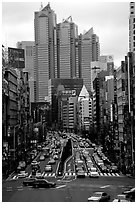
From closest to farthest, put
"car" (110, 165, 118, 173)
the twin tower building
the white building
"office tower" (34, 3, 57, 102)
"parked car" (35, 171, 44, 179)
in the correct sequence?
1. "parked car" (35, 171, 44, 179)
2. "car" (110, 165, 118, 173)
3. the twin tower building
4. "office tower" (34, 3, 57, 102)
5. the white building

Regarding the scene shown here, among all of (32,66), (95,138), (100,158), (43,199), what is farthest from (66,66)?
(43,199)

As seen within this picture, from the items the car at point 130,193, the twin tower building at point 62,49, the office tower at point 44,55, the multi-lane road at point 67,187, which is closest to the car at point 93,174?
the multi-lane road at point 67,187

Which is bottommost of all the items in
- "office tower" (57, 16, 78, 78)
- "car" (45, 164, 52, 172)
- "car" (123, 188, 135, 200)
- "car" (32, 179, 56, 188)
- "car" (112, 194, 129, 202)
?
"car" (112, 194, 129, 202)

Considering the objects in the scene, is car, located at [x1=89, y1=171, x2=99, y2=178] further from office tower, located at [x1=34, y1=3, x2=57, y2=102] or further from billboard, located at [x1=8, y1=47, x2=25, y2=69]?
office tower, located at [x1=34, y1=3, x2=57, y2=102]

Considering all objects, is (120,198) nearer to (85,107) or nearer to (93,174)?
(93,174)

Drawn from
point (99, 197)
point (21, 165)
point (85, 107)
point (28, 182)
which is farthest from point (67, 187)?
point (85, 107)

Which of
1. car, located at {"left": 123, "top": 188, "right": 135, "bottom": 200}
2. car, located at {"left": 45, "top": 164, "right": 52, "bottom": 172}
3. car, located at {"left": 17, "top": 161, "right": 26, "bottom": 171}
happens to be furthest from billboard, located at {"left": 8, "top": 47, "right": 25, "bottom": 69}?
car, located at {"left": 123, "top": 188, "right": 135, "bottom": 200}

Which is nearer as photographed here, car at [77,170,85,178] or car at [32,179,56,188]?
car at [32,179,56,188]
